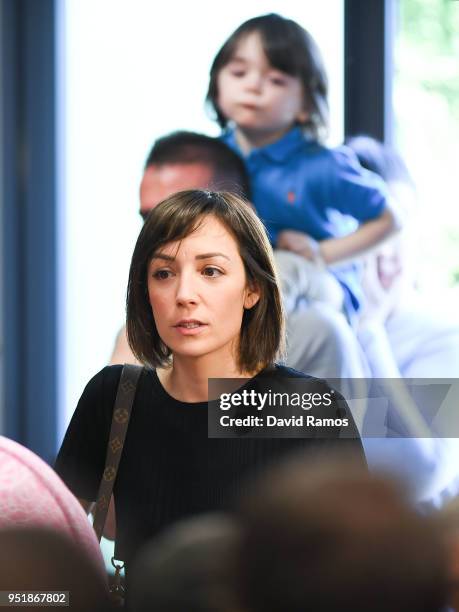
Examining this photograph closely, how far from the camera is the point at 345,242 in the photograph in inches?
121

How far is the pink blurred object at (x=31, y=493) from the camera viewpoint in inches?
23.6

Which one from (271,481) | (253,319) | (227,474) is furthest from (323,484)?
(253,319)

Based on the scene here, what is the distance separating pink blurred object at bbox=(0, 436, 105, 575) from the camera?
60 centimetres

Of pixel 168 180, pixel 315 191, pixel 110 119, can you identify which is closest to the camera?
pixel 315 191

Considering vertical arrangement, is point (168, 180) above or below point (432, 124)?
below

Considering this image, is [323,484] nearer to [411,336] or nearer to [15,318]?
[411,336]

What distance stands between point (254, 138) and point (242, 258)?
6.38 feet

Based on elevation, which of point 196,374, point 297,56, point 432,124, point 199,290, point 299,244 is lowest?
point 299,244

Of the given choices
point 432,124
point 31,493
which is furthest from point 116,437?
point 432,124

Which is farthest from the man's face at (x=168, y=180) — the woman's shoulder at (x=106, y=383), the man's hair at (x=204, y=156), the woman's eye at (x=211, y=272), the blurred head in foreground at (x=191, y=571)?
the blurred head in foreground at (x=191, y=571)

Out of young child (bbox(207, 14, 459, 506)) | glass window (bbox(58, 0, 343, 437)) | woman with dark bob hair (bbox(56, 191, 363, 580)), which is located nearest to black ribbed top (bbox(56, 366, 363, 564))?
woman with dark bob hair (bbox(56, 191, 363, 580))

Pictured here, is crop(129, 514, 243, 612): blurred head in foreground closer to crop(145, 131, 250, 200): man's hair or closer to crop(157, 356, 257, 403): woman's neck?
crop(157, 356, 257, 403): woman's neck

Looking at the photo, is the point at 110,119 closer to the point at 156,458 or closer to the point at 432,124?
the point at 432,124

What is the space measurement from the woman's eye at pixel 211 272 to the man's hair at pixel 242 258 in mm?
51
